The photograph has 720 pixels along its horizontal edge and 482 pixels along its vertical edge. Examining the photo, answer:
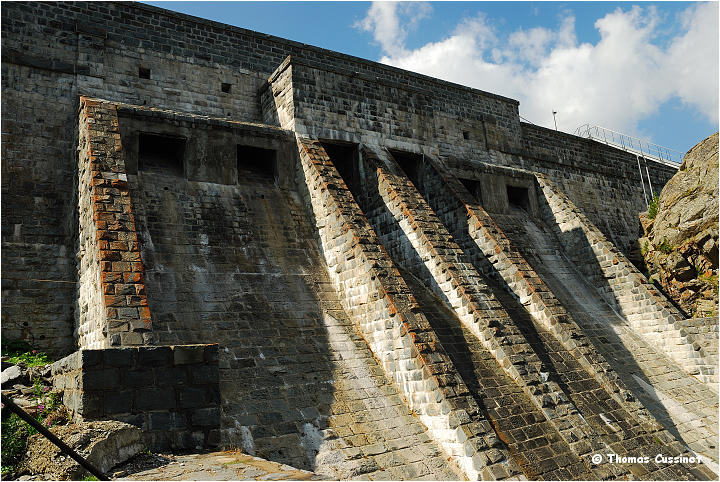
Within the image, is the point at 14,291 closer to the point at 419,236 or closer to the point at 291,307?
the point at 291,307

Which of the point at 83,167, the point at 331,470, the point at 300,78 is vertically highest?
the point at 300,78

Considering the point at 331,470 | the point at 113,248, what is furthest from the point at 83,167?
the point at 331,470

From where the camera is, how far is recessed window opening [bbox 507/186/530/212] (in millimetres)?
16688

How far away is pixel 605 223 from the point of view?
19594 millimetres

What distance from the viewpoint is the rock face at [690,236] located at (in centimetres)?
1459

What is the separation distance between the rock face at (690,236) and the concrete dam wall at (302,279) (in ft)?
7.25

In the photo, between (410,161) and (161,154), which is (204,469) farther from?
(410,161)

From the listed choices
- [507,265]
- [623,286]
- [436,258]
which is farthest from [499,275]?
[623,286]

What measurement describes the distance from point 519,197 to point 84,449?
49.1 ft

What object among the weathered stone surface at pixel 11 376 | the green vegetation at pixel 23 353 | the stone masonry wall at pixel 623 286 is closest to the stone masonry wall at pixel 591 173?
Result: the stone masonry wall at pixel 623 286

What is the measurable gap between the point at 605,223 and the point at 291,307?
14.8 meters

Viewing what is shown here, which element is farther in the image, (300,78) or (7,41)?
(300,78)

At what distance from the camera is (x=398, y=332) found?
805 cm

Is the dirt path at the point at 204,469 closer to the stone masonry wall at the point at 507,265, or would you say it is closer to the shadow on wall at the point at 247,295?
the shadow on wall at the point at 247,295
